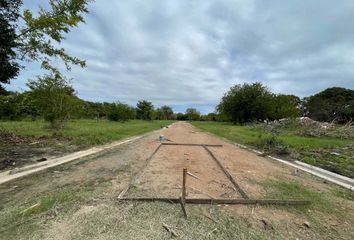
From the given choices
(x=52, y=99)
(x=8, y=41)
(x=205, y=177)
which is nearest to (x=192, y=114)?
(x=52, y=99)

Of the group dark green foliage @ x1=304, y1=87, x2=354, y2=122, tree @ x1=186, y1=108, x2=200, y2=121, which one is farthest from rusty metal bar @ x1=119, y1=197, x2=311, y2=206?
tree @ x1=186, y1=108, x2=200, y2=121

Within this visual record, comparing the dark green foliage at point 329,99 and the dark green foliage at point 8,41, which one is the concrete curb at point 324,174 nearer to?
the dark green foliage at point 8,41

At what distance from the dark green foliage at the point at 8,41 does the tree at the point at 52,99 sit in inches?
259

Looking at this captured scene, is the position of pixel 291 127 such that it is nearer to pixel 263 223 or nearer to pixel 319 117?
pixel 263 223

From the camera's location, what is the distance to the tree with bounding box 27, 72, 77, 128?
17.2m

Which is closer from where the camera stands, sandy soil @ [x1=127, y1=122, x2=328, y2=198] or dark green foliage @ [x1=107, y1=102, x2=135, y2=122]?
sandy soil @ [x1=127, y1=122, x2=328, y2=198]

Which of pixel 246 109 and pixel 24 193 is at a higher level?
pixel 246 109

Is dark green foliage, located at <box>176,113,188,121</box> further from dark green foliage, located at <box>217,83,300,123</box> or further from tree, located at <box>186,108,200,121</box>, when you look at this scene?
dark green foliage, located at <box>217,83,300,123</box>

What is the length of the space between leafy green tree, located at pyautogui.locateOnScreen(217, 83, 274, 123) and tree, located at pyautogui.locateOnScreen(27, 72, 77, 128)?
3222cm

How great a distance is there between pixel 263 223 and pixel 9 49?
1117 centimetres

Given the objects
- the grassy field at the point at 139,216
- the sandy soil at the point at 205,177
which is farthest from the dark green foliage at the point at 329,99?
the grassy field at the point at 139,216

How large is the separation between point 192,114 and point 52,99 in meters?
112

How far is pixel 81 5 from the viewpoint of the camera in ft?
30.7

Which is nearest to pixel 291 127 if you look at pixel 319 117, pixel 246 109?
pixel 246 109
